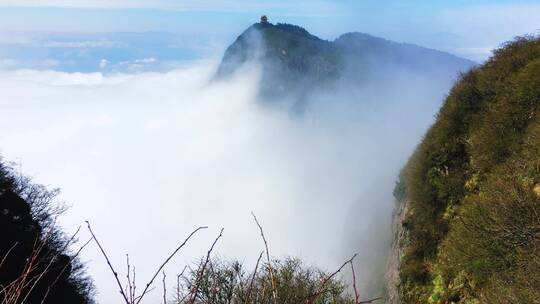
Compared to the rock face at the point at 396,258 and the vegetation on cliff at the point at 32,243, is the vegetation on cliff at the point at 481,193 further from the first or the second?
the vegetation on cliff at the point at 32,243

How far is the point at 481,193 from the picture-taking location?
590 inches

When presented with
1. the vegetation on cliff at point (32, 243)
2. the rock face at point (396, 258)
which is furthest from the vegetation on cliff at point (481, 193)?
the vegetation on cliff at point (32, 243)

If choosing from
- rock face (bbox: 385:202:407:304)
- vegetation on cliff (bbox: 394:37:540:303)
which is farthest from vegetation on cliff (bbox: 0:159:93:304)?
rock face (bbox: 385:202:407:304)

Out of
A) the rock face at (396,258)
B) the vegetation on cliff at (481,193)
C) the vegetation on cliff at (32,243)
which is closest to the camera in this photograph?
the vegetation on cliff at (481,193)

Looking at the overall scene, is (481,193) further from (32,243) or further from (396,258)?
(32,243)

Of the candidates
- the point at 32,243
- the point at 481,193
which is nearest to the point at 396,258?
the point at 481,193

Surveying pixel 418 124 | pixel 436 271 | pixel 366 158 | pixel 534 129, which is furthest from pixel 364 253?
pixel 418 124

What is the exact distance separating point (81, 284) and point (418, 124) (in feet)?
551

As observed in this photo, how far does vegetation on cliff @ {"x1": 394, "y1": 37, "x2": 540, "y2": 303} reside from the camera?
36.6 feet

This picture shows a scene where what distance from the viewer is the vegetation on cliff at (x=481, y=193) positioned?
1116 cm

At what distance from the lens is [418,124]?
17688 cm

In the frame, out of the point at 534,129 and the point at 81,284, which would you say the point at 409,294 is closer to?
the point at 534,129

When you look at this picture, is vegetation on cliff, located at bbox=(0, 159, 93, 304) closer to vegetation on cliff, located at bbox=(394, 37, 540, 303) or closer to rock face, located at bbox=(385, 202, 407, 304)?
vegetation on cliff, located at bbox=(394, 37, 540, 303)

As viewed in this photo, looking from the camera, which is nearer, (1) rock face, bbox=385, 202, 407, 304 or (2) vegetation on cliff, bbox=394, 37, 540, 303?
(2) vegetation on cliff, bbox=394, 37, 540, 303
